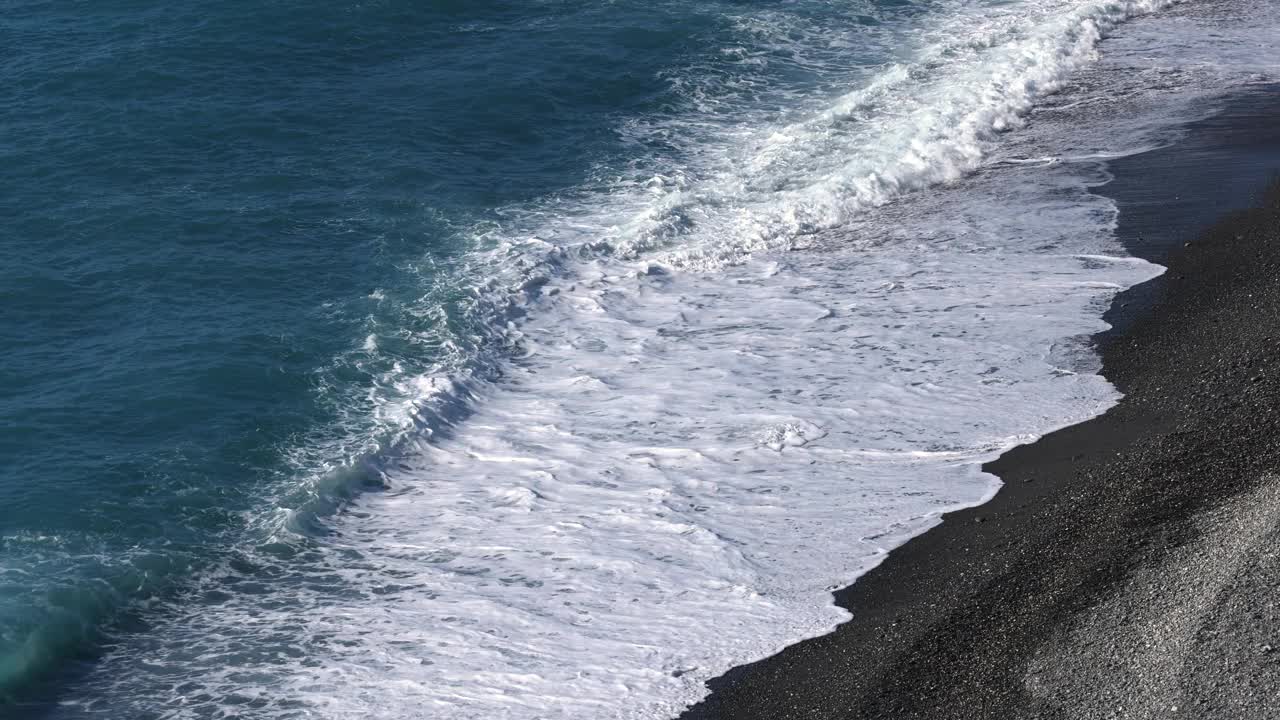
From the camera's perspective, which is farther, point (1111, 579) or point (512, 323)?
point (512, 323)

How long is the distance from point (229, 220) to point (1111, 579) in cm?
1626

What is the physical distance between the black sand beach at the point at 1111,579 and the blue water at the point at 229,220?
7510mm

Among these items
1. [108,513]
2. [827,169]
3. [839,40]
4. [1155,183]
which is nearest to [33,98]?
[108,513]

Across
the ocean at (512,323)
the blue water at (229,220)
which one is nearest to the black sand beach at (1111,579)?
the ocean at (512,323)

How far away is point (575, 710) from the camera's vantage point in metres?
12.2

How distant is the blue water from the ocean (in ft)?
0.26

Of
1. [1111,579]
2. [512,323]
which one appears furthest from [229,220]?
[1111,579]

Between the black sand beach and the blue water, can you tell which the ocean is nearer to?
the blue water

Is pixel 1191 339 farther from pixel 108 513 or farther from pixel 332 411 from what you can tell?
pixel 108 513

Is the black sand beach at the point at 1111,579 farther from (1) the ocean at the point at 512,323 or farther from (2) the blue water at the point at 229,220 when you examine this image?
(2) the blue water at the point at 229,220

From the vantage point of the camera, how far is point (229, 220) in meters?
22.3

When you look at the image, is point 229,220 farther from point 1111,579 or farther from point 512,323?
point 1111,579

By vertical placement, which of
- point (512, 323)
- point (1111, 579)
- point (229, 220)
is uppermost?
point (229, 220)

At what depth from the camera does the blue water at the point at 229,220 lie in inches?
615
